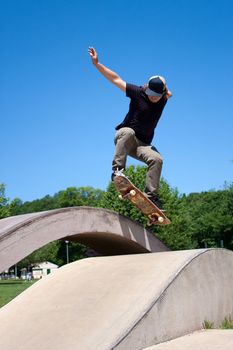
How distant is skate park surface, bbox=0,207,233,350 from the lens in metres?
6.08

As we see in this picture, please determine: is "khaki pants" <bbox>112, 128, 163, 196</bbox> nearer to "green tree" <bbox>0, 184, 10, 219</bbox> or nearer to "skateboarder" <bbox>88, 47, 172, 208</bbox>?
"skateboarder" <bbox>88, 47, 172, 208</bbox>

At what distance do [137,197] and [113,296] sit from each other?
83.9 inches

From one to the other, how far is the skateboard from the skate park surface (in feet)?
1.43

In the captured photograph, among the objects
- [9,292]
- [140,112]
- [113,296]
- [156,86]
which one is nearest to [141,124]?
[140,112]

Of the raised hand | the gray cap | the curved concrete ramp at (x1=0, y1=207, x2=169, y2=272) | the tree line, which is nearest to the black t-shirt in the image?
the gray cap

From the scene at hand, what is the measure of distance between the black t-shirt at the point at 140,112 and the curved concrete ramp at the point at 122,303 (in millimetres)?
2297

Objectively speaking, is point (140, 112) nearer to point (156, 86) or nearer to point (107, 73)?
point (156, 86)

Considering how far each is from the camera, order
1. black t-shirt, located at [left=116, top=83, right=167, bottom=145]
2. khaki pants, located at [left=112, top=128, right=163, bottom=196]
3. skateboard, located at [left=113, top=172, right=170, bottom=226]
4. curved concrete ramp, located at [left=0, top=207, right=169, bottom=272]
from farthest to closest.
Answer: black t-shirt, located at [left=116, top=83, right=167, bottom=145] → khaki pants, located at [left=112, top=128, right=163, bottom=196] → skateboard, located at [left=113, top=172, right=170, bottom=226] → curved concrete ramp, located at [left=0, top=207, right=169, bottom=272]

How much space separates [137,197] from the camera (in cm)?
844

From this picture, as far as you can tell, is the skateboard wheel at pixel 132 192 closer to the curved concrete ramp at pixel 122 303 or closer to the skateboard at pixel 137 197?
the skateboard at pixel 137 197

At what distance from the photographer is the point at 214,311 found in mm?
8000

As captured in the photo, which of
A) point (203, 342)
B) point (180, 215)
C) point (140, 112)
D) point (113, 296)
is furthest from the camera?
point (180, 215)

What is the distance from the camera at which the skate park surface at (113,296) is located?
6078 mm

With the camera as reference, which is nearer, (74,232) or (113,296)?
(113,296)
